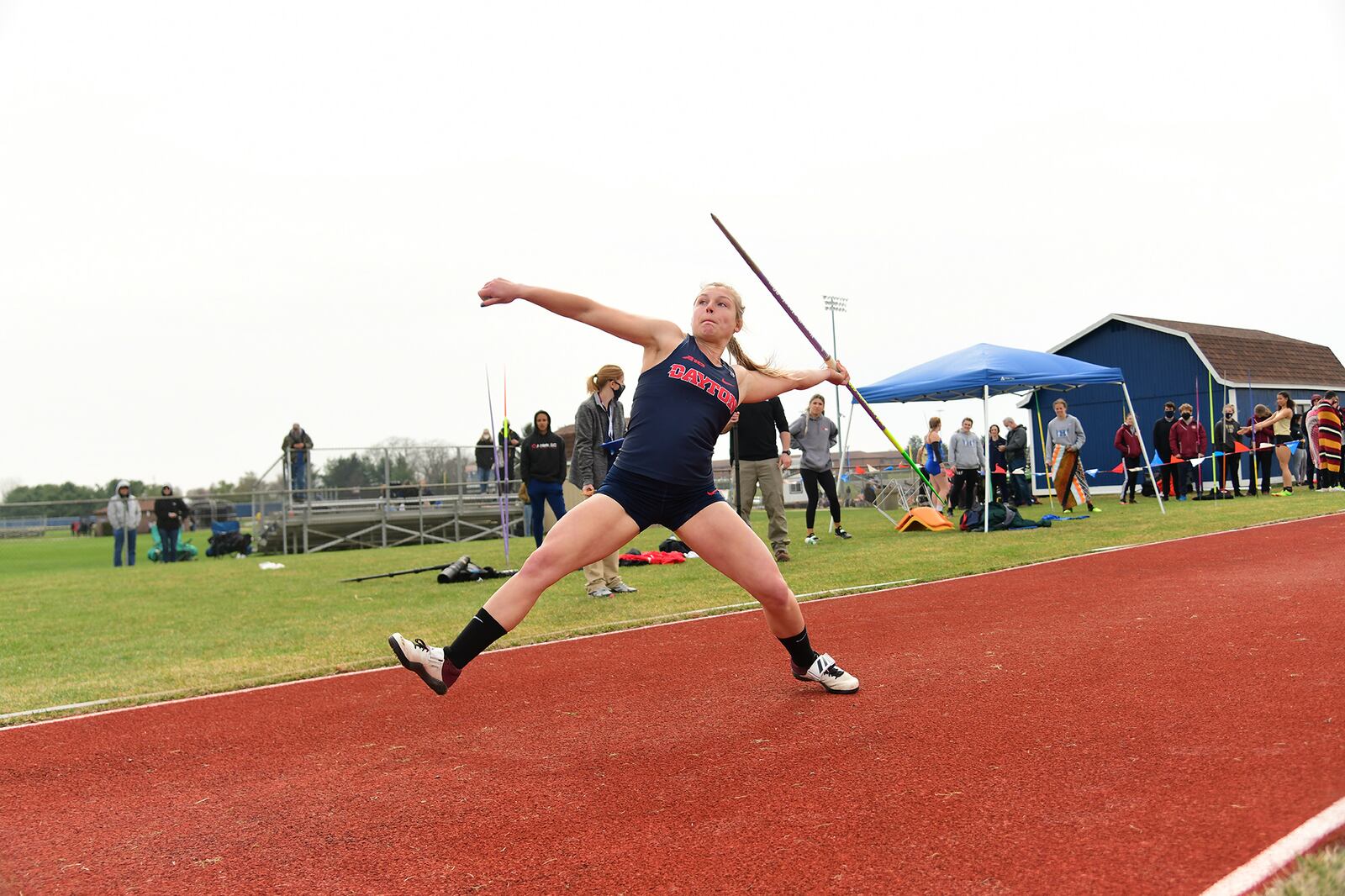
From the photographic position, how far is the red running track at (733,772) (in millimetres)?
2760

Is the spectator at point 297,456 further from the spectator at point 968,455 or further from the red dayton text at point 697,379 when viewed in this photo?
the red dayton text at point 697,379

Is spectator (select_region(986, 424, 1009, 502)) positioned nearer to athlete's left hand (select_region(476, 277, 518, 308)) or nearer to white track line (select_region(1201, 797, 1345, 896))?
athlete's left hand (select_region(476, 277, 518, 308))

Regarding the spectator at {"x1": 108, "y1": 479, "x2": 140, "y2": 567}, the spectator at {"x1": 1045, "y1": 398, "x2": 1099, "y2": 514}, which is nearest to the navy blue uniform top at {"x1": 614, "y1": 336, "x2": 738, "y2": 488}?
the spectator at {"x1": 1045, "y1": 398, "x2": 1099, "y2": 514}

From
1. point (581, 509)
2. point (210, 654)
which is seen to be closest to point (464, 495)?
point (210, 654)

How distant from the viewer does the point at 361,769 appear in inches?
154

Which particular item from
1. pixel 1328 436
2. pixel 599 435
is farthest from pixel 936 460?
pixel 599 435

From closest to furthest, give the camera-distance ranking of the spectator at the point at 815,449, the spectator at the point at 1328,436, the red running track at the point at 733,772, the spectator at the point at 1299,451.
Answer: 1. the red running track at the point at 733,772
2. the spectator at the point at 1328,436
3. the spectator at the point at 815,449
4. the spectator at the point at 1299,451

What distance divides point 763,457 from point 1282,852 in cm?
971

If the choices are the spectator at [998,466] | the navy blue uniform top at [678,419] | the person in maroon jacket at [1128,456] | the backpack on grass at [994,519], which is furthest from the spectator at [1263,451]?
the navy blue uniform top at [678,419]

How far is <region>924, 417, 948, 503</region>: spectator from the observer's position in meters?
21.3

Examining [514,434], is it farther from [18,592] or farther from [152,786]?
[152,786]

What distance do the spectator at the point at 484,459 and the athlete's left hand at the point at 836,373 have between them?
65.4 ft

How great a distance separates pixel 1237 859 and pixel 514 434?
2222cm

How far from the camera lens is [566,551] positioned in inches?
161
